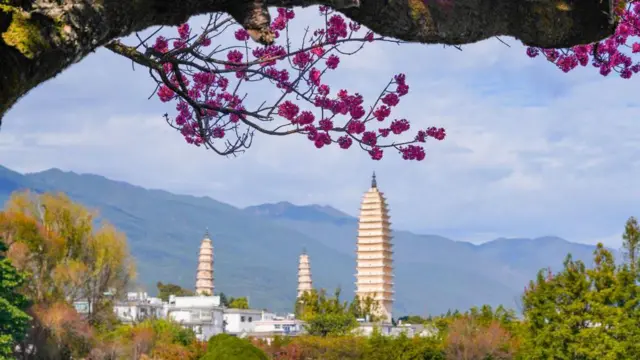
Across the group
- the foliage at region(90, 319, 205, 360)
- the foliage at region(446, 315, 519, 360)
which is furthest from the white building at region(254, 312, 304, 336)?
the foliage at region(446, 315, 519, 360)

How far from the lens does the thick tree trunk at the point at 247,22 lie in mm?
2984

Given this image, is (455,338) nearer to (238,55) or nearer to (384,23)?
(238,55)

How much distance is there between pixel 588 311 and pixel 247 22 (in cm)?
2718

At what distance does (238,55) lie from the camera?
6824 millimetres

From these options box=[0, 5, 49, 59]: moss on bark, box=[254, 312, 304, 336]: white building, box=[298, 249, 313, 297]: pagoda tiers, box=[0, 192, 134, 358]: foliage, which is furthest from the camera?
box=[298, 249, 313, 297]: pagoda tiers

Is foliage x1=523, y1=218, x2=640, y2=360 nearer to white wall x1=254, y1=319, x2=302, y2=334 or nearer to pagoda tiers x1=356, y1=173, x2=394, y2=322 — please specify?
white wall x1=254, y1=319, x2=302, y2=334

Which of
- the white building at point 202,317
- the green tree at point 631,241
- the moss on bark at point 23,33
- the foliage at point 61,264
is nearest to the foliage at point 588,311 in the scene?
the green tree at point 631,241

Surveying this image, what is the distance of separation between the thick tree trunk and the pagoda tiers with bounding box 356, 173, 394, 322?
94.3m

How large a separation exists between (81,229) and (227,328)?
3483cm

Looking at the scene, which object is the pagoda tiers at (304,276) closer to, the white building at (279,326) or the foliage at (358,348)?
the white building at (279,326)

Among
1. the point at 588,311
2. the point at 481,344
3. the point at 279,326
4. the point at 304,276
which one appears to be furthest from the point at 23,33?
the point at 304,276

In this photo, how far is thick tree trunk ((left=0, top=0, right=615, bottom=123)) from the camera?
117 inches

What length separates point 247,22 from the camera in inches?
139

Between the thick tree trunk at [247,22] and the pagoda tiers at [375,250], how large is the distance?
3713 inches
